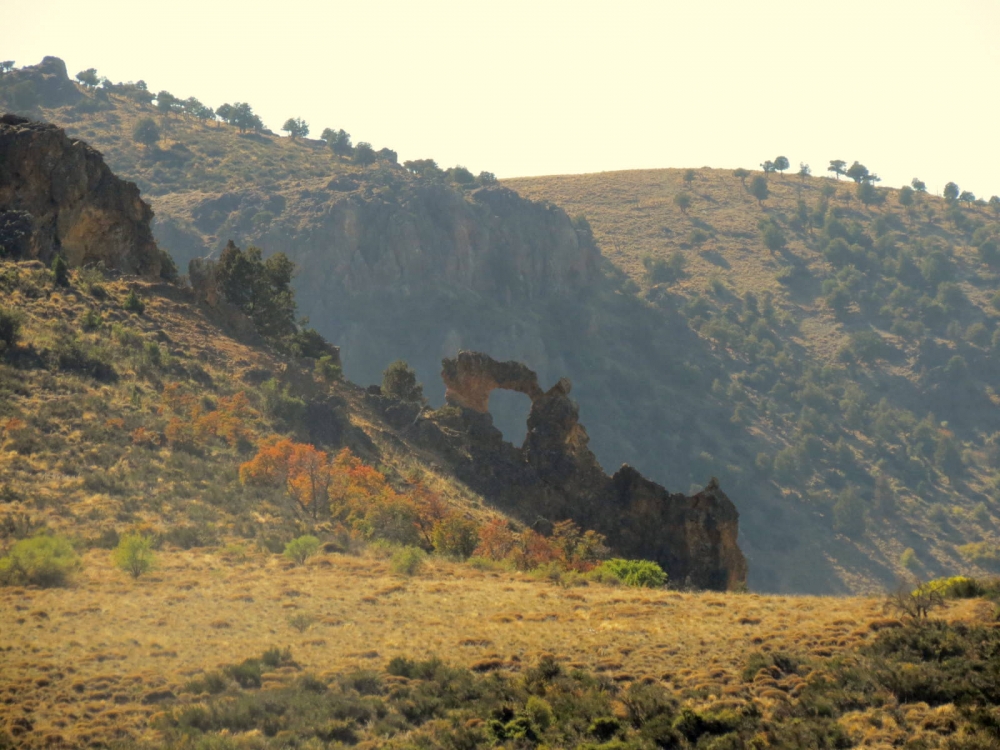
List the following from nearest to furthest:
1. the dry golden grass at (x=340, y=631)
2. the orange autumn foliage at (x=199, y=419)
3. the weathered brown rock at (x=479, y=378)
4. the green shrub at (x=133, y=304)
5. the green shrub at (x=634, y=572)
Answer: the dry golden grass at (x=340, y=631), the green shrub at (x=634, y=572), the orange autumn foliage at (x=199, y=419), the green shrub at (x=133, y=304), the weathered brown rock at (x=479, y=378)

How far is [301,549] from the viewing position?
89.8 feet

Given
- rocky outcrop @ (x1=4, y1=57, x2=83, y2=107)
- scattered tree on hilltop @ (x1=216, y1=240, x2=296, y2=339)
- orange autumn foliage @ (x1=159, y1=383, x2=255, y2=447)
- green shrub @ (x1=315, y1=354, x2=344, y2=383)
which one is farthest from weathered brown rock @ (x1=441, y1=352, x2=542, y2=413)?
rocky outcrop @ (x1=4, y1=57, x2=83, y2=107)

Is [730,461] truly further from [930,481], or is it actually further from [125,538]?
[125,538]

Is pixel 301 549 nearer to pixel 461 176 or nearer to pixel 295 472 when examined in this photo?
pixel 295 472

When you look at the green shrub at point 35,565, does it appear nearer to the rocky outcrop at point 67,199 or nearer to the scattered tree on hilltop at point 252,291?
the rocky outcrop at point 67,199

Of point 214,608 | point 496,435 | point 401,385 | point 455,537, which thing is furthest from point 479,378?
point 214,608

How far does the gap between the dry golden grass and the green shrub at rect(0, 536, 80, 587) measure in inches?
17.8

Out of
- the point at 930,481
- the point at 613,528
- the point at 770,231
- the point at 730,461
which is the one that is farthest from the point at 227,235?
the point at 613,528

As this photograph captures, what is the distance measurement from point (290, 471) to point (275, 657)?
53.0 ft

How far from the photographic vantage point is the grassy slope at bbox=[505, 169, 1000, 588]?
336ft

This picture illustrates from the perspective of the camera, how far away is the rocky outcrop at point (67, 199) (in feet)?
143

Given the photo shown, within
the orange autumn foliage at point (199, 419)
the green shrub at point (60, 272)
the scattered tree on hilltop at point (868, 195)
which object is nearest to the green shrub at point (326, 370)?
the orange autumn foliage at point (199, 419)

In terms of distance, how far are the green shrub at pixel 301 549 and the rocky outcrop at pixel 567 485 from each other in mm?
9685

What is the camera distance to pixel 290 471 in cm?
3388
